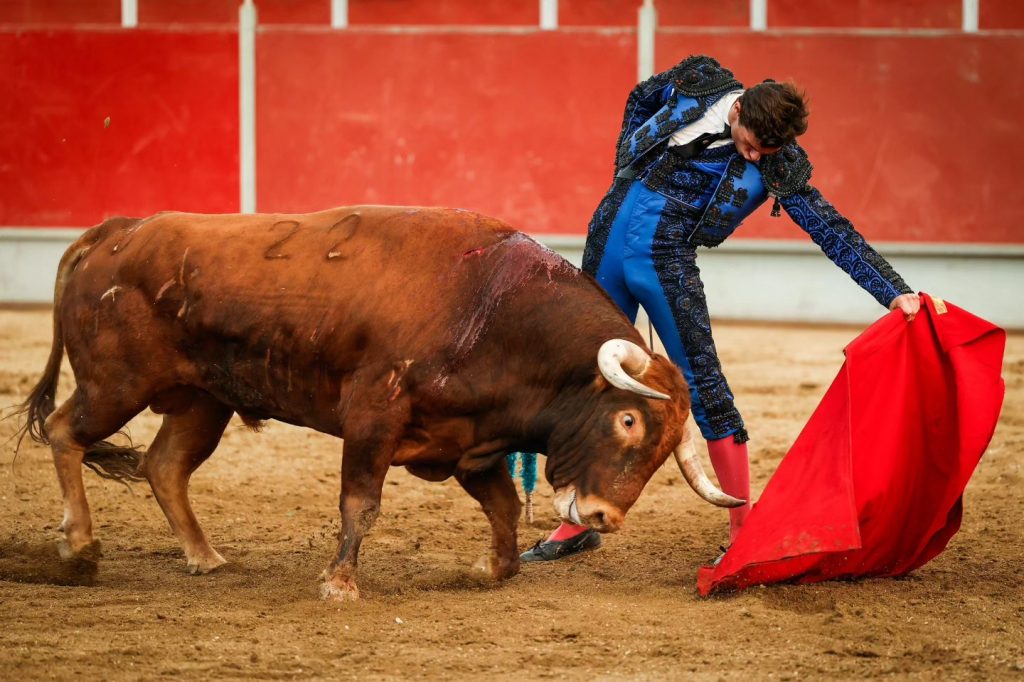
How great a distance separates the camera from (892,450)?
4.12 meters

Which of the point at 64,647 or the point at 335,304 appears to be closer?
the point at 64,647

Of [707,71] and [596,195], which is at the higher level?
[707,71]

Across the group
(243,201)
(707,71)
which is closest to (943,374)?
(707,71)

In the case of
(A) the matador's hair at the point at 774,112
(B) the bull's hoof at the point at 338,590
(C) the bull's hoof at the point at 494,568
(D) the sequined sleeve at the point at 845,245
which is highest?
(A) the matador's hair at the point at 774,112

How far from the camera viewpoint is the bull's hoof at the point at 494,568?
426cm

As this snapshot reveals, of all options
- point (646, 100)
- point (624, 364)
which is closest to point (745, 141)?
point (646, 100)

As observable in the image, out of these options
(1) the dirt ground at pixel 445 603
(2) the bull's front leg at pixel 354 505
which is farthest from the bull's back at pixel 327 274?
(1) the dirt ground at pixel 445 603

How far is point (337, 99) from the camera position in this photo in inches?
473

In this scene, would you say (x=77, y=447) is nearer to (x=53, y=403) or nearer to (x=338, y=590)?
(x=53, y=403)

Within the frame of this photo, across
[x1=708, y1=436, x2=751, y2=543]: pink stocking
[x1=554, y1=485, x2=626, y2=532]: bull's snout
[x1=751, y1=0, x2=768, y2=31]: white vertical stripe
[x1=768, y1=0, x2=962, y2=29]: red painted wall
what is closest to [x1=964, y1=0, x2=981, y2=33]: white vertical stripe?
[x1=768, y1=0, x2=962, y2=29]: red painted wall

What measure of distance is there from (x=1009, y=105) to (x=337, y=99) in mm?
5325

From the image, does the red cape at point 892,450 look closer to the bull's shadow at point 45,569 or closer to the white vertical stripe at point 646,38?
the bull's shadow at point 45,569

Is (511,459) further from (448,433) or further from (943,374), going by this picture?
(943,374)

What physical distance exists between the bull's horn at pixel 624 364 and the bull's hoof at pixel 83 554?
5.24 ft
